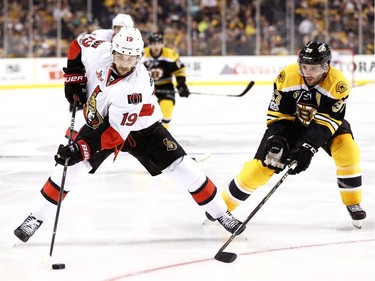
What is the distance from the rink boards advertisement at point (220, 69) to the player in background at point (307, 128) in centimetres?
889

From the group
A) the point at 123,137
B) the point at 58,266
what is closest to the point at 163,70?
the point at 123,137

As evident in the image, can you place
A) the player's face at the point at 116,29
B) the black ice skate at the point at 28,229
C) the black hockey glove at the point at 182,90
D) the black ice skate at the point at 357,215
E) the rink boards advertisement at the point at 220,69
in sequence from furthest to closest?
the rink boards advertisement at the point at 220,69
the black hockey glove at the point at 182,90
the player's face at the point at 116,29
the black ice skate at the point at 357,215
the black ice skate at the point at 28,229

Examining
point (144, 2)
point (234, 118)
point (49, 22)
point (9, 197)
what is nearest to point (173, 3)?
point (144, 2)

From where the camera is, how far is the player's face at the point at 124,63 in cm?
331

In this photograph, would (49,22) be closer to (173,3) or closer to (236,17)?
(173,3)

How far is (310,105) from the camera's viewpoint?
3.72 metres

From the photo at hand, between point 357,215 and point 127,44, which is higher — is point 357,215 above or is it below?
below

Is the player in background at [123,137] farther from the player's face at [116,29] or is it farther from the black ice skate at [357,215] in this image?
the player's face at [116,29]

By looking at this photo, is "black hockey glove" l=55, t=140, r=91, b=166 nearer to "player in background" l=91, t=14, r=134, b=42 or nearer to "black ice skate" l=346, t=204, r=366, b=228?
"black ice skate" l=346, t=204, r=366, b=228

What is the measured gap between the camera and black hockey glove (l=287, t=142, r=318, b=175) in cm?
355

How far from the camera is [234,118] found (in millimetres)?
8906

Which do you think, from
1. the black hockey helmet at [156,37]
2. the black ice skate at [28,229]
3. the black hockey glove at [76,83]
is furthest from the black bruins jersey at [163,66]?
the black ice skate at [28,229]

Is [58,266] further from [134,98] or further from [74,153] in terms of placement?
[134,98]

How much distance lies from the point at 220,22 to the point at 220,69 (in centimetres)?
88
